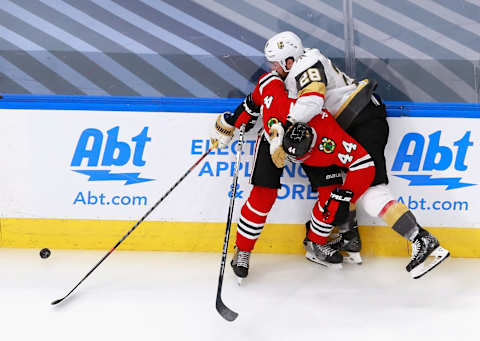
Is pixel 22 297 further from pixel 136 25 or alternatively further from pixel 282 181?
pixel 136 25

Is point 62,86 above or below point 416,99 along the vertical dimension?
below

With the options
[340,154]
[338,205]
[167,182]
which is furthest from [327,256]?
[167,182]

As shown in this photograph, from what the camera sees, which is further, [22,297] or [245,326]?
[22,297]

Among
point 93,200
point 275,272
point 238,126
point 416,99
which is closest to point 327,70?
point 238,126

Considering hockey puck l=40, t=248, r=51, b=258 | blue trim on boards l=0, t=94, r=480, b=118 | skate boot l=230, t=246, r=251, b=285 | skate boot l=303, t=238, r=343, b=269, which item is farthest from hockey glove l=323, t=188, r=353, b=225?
hockey puck l=40, t=248, r=51, b=258

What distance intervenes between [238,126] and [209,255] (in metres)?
0.76

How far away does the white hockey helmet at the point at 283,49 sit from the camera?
86.7 inches

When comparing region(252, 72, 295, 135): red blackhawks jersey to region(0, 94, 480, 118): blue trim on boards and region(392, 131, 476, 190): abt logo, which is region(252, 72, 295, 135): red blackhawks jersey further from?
region(392, 131, 476, 190): abt logo

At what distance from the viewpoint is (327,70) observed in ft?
7.45

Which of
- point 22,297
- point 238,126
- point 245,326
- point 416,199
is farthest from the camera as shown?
point 416,199

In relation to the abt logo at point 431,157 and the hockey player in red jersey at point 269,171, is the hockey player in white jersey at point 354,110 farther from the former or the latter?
the abt logo at point 431,157

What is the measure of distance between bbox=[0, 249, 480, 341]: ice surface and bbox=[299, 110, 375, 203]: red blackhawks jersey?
0.53m

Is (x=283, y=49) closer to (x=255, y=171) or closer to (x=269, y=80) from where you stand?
(x=269, y=80)

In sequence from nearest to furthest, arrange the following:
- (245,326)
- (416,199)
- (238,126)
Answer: (245,326) < (238,126) < (416,199)
